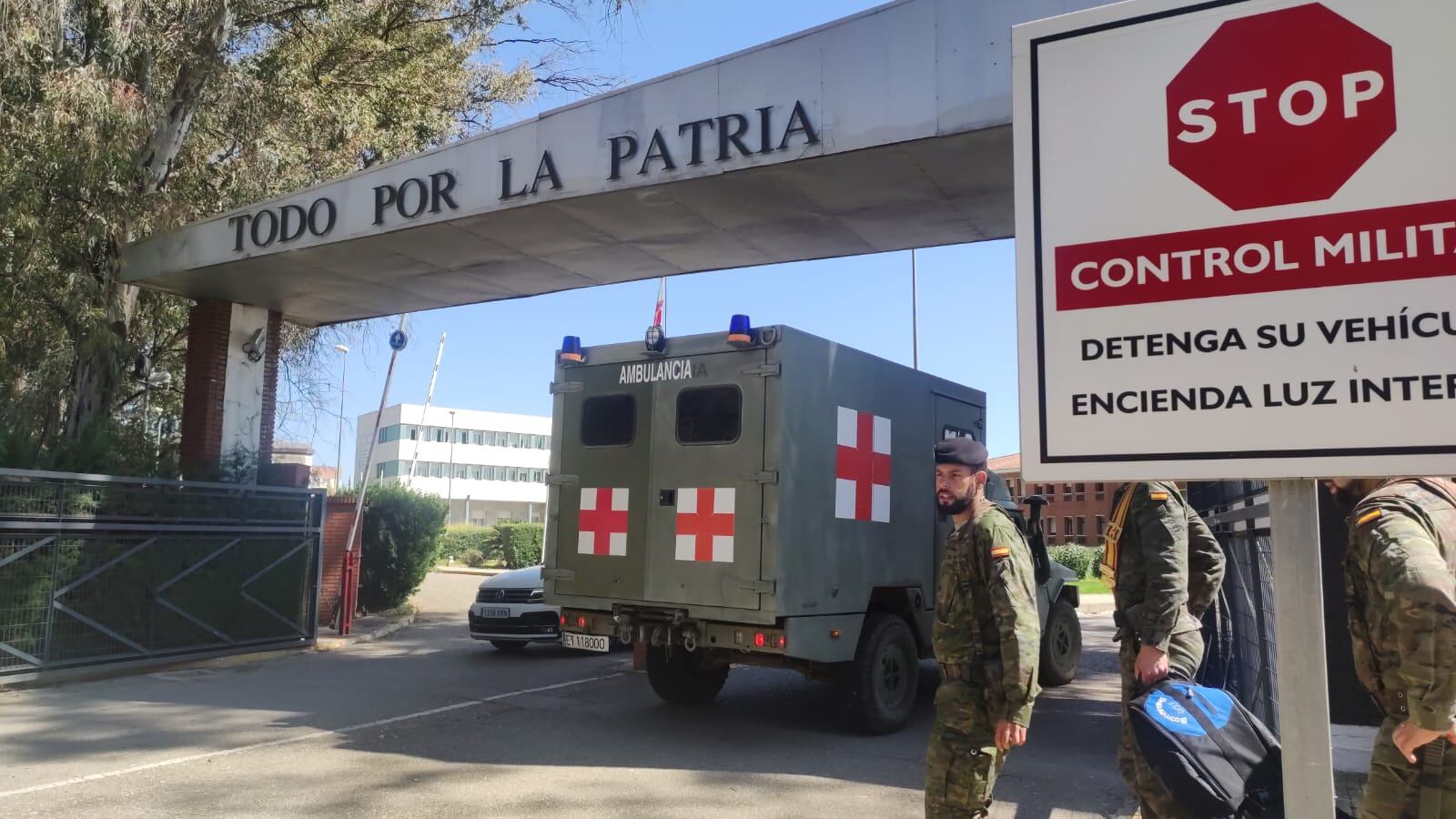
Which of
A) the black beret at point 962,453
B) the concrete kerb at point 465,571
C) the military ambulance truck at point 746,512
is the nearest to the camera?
the black beret at point 962,453

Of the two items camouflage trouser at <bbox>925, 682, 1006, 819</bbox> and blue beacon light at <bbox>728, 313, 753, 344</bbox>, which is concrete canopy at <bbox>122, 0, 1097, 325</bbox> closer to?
blue beacon light at <bbox>728, 313, 753, 344</bbox>

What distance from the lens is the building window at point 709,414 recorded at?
23.7ft

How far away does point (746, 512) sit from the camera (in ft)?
23.0

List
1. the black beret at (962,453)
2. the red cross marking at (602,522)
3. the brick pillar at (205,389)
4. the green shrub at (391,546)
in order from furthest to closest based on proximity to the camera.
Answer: the green shrub at (391,546) → the brick pillar at (205,389) → the red cross marking at (602,522) → the black beret at (962,453)

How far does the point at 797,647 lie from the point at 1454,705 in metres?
4.72

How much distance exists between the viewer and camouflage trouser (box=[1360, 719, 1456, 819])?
2.42 meters

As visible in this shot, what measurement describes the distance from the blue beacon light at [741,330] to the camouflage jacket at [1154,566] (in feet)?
11.1

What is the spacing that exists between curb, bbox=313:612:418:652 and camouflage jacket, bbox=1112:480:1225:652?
10673 millimetres

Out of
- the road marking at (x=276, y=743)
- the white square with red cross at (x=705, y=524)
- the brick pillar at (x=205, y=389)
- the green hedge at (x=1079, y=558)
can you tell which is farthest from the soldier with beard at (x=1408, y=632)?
the green hedge at (x=1079, y=558)

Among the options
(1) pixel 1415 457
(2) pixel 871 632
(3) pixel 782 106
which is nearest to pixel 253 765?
(2) pixel 871 632

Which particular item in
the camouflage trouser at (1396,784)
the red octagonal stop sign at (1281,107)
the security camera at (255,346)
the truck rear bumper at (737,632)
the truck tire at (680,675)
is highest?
the security camera at (255,346)

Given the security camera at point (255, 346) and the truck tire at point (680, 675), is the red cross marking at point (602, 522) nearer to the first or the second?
the truck tire at point (680, 675)

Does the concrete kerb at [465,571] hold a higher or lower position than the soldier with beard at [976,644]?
lower

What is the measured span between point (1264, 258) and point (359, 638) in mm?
13201
